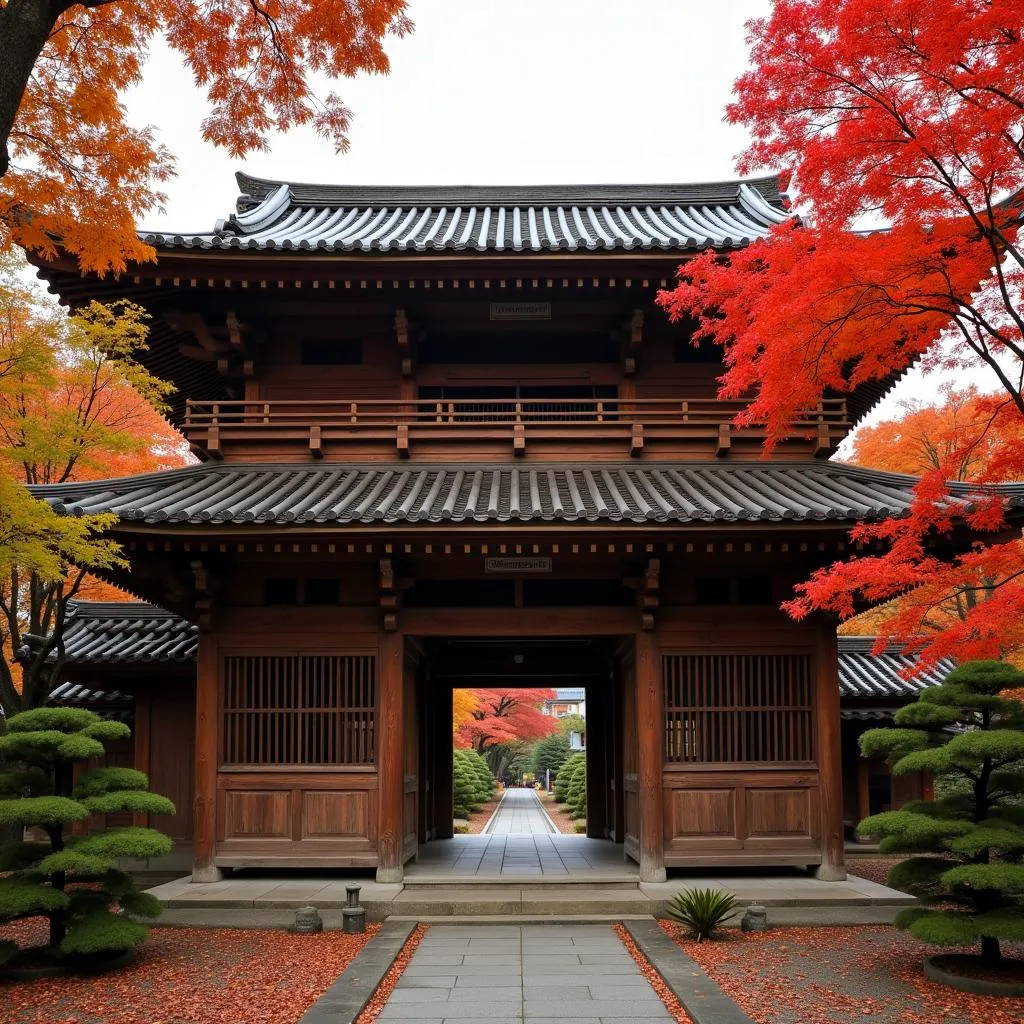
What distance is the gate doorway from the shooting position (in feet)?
51.1

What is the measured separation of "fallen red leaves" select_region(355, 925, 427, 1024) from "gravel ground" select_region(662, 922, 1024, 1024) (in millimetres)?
2591

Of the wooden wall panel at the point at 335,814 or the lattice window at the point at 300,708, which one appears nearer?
the wooden wall panel at the point at 335,814

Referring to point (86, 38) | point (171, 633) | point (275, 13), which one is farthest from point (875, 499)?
point (171, 633)

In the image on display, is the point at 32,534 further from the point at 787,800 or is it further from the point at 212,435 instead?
the point at 787,800

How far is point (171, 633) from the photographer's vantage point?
15711 mm

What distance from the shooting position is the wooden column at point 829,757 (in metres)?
11.5

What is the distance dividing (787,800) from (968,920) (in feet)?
12.6

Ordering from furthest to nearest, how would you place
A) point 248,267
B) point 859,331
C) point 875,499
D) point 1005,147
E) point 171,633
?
1. point 171,633
2. point 248,267
3. point 875,499
4. point 859,331
5. point 1005,147

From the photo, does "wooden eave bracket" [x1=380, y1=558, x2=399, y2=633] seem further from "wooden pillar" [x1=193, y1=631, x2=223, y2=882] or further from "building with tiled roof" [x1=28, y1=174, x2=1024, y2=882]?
"wooden pillar" [x1=193, y1=631, x2=223, y2=882]

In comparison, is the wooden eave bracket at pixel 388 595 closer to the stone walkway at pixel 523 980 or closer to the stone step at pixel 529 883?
the stone step at pixel 529 883

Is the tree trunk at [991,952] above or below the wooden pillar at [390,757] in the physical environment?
below

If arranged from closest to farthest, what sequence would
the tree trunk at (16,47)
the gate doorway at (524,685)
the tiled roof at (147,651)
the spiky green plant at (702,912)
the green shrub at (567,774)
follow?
the tree trunk at (16,47)
the spiky green plant at (702,912)
the tiled roof at (147,651)
the gate doorway at (524,685)
the green shrub at (567,774)

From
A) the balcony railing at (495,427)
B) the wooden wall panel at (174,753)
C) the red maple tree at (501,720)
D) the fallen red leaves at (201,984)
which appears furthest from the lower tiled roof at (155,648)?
the red maple tree at (501,720)

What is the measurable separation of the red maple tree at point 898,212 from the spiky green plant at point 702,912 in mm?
3192
